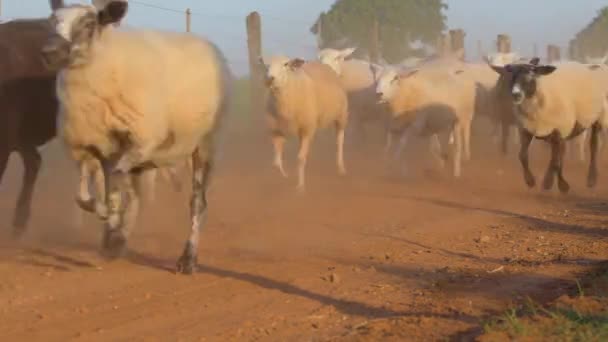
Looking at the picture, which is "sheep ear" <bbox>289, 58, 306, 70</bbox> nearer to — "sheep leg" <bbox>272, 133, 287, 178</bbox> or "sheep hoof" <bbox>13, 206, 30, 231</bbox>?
"sheep leg" <bbox>272, 133, 287, 178</bbox>

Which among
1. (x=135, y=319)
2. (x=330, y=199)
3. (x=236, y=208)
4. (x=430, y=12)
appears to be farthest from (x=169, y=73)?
(x=430, y=12)

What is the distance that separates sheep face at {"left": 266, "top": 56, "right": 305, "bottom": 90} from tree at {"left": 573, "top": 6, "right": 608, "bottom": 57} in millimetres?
35791

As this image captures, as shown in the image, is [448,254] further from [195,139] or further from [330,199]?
[330,199]

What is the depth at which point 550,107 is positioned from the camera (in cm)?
1313

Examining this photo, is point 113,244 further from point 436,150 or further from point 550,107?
point 436,150

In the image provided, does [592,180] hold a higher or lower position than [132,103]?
lower

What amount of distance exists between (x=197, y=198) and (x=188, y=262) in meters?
0.76

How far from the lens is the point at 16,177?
51.4ft

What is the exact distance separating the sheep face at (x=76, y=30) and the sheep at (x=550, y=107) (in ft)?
23.2

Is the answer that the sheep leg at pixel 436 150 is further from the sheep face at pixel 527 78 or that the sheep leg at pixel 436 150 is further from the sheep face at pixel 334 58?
the sheep face at pixel 527 78

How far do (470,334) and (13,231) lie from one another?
5.70m

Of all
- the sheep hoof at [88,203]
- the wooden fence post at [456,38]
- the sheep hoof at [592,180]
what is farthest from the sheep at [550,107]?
the wooden fence post at [456,38]

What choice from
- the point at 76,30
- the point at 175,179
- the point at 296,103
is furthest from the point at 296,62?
the point at 76,30

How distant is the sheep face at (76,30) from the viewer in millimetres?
6863
